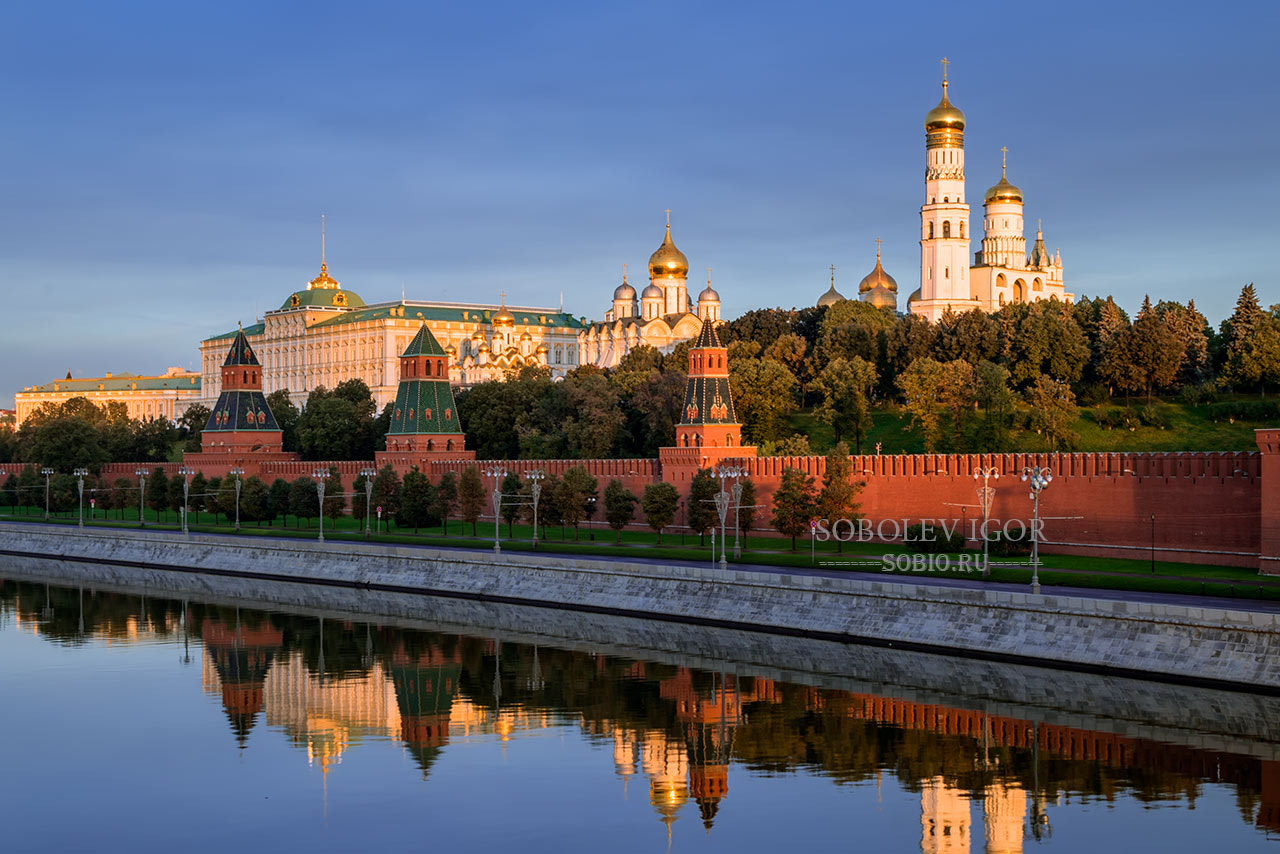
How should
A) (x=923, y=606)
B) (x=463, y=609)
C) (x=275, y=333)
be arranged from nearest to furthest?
(x=923, y=606) < (x=463, y=609) < (x=275, y=333)

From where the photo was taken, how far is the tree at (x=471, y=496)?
5684 cm

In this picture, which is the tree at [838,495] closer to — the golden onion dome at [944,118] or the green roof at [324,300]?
the golden onion dome at [944,118]

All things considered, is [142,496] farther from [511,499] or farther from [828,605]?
[828,605]

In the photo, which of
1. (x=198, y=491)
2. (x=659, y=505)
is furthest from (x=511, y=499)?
(x=198, y=491)

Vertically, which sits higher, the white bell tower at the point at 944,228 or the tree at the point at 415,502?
the white bell tower at the point at 944,228

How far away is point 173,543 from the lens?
5369 cm

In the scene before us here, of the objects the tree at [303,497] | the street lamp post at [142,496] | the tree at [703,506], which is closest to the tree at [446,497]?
the tree at [303,497]

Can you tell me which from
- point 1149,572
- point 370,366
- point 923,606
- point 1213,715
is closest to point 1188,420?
point 1149,572

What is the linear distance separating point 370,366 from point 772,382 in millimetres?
63626

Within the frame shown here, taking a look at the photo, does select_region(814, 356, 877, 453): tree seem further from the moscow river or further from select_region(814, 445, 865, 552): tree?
the moscow river

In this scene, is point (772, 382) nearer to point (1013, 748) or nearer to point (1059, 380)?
point (1059, 380)

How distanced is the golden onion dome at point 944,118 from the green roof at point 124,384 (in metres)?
94.4

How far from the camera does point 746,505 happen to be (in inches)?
1921

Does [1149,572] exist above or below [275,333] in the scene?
below
